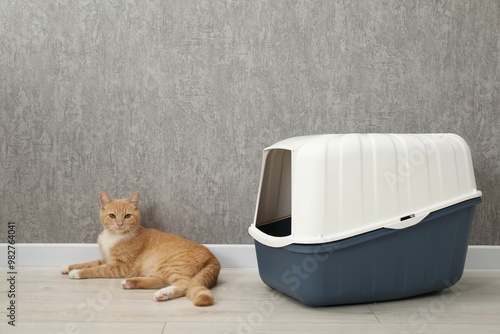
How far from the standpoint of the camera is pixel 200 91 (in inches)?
92.0

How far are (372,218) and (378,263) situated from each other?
15cm

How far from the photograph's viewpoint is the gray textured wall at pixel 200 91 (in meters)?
2.32

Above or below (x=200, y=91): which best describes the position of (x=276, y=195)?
below

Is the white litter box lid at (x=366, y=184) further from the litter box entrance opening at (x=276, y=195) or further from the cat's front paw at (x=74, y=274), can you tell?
the cat's front paw at (x=74, y=274)

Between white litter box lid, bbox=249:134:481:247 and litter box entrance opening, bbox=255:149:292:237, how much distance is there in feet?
0.72

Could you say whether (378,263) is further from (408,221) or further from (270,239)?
(270,239)

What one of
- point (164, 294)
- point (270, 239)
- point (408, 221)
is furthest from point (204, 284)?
point (408, 221)

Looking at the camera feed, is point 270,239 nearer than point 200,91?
Yes

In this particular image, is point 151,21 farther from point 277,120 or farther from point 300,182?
point 300,182

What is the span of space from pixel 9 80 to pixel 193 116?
0.79 m

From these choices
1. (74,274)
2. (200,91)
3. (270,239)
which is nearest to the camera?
(270,239)

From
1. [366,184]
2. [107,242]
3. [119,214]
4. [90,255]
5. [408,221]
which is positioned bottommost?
[90,255]

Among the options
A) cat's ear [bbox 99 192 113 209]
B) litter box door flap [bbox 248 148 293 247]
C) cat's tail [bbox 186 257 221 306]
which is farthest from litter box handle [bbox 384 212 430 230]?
cat's ear [bbox 99 192 113 209]

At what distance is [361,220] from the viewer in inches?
69.2
